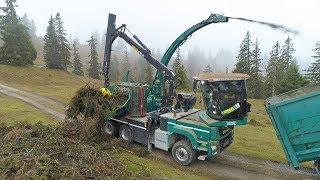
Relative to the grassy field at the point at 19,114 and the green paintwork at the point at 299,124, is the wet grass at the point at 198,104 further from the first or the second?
the grassy field at the point at 19,114

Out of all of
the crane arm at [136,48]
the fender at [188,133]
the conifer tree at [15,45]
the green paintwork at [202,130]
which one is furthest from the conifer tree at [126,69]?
the conifer tree at [15,45]

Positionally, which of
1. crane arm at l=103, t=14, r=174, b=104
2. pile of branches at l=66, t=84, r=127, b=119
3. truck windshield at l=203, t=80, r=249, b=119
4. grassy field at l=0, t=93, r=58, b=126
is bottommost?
grassy field at l=0, t=93, r=58, b=126

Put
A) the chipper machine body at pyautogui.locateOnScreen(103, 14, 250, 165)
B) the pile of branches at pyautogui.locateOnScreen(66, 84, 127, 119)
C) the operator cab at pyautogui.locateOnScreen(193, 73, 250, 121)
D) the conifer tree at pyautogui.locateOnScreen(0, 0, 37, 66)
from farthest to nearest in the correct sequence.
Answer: the conifer tree at pyautogui.locateOnScreen(0, 0, 37, 66)
the pile of branches at pyautogui.locateOnScreen(66, 84, 127, 119)
the chipper machine body at pyautogui.locateOnScreen(103, 14, 250, 165)
the operator cab at pyautogui.locateOnScreen(193, 73, 250, 121)

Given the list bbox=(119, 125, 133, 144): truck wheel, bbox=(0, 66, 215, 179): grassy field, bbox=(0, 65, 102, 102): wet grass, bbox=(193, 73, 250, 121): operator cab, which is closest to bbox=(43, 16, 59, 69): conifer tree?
bbox=(0, 65, 102, 102): wet grass

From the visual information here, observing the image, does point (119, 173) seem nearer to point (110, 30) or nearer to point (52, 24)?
point (110, 30)

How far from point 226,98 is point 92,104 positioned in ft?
21.9

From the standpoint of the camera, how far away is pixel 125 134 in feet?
59.0

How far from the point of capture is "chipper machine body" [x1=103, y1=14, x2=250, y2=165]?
14.4 m

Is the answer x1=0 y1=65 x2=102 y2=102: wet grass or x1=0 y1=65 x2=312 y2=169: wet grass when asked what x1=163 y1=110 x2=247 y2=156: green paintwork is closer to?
x1=0 y1=65 x2=312 y2=169: wet grass

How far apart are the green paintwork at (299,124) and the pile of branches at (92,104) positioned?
8056 mm

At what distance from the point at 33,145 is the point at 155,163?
16.9 ft

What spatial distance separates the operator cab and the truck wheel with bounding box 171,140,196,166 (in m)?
1.77

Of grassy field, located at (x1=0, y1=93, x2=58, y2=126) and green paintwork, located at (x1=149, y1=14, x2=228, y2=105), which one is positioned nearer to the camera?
green paintwork, located at (x1=149, y1=14, x2=228, y2=105)

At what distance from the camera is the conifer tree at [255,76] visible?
60.6 m
